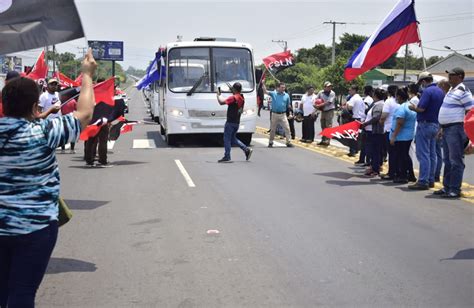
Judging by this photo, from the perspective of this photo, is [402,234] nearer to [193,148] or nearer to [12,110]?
[12,110]

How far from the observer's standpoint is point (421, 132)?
11.1 meters

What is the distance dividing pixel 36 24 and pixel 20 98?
247 centimetres

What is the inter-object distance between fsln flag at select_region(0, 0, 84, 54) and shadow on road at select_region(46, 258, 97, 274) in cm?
202

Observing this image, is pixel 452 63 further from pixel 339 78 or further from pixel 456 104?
pixel 456 104

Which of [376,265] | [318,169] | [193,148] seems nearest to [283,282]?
[376,265]

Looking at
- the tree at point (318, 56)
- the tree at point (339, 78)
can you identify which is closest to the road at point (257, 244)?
the tree at point (339, 78)

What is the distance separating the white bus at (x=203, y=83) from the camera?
61.9ft

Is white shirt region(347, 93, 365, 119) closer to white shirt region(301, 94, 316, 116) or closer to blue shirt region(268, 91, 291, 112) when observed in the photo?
blue shirt region(268, 91, 291, 112)

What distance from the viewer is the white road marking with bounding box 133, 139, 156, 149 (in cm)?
1962

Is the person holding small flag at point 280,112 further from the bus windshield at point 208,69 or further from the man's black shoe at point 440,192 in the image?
Answer: the man's black shoe at point 440,192

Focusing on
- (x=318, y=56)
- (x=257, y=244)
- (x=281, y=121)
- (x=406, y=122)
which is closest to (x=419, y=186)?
(x=406, y=122)

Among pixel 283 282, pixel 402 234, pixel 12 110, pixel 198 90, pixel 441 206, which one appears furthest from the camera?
pixel 198 90

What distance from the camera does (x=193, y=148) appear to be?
19.1 metres

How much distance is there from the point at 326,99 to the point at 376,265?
43.7 ft
